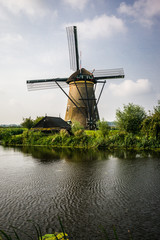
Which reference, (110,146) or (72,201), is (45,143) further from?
(72,201)

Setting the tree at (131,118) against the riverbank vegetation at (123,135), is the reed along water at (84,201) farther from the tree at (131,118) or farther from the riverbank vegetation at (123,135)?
the tree at (131,118)

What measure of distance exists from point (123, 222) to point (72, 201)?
2260 mm

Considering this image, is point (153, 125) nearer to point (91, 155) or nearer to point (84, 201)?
point (91, 155)

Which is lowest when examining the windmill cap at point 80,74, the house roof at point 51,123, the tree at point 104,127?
the tree at point 104,127

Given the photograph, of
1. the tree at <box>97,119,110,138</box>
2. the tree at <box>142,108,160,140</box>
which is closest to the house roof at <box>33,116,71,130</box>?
the tree at <box>97,119,110,138</box>

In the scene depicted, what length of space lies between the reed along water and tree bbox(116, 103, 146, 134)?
11251mm

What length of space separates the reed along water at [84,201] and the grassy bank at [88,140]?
408 inches

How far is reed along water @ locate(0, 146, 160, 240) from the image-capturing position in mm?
5191

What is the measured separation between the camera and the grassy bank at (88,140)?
71.2 ft

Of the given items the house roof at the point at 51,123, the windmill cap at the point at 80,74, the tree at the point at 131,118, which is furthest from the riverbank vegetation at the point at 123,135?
the windmill cap at the point at 80,74

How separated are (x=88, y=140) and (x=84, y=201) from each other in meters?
18.1

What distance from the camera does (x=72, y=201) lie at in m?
7.06

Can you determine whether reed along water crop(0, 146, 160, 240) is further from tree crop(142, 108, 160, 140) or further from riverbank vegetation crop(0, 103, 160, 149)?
riverbank vegetation crop(0, 103, 160, 149)

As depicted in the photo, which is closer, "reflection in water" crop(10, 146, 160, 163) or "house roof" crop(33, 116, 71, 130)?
"reflection in water" crop(10, 146, 160, 163)
